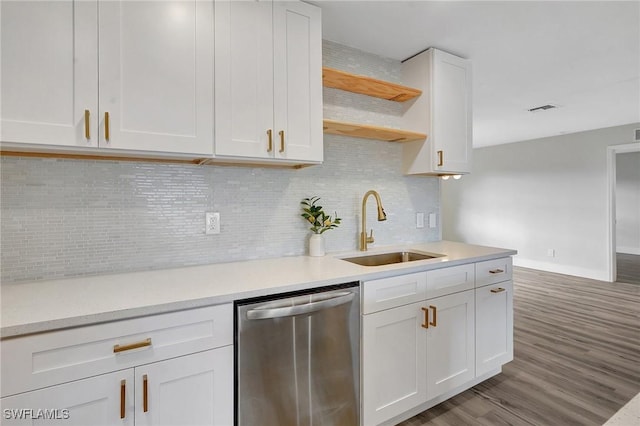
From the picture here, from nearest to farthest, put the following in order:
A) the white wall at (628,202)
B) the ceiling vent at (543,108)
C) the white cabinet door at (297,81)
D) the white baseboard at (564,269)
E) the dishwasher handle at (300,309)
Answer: the dishwasher handle at (300,309)
the white cabinet door at (297,81)
the ceiling vent at (543,108)
the white baseboard at (564,269)
the white wall at (628,202)

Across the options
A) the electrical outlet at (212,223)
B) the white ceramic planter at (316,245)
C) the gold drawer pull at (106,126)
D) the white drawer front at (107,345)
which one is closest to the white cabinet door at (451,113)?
the white ceramic planter at (316,245)

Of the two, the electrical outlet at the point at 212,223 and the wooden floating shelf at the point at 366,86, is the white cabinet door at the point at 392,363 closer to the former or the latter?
the electrical outlet at the point at 212,223

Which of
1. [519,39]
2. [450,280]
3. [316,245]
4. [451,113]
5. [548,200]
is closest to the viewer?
[450,280]

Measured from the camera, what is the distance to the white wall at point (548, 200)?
200 inches

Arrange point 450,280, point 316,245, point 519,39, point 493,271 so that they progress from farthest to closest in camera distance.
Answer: point 519,39
point 493,271
point 316,245
point 450,280

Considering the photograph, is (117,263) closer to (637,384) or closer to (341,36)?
(341,36)

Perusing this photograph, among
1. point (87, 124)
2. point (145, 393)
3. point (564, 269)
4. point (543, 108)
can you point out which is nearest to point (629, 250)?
point (564, 269)

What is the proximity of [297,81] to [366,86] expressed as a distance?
0.64 meters

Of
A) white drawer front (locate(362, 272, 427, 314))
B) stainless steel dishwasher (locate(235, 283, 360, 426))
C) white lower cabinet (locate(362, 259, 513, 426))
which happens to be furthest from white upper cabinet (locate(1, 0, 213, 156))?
white lower cabinet (locate(362, 259, 513, 426))

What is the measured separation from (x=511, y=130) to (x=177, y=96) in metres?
5.41

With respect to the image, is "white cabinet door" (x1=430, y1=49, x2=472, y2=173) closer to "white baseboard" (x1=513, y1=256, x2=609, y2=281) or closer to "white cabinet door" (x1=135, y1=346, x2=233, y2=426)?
"white cabinet door" (x1=135, y1=346, x2=233, y2=426)

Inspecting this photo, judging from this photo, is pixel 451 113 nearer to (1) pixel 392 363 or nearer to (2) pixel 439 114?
(2) pixel 439 114

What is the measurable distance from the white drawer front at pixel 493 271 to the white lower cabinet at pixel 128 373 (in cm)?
162

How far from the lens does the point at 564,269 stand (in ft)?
18.0
